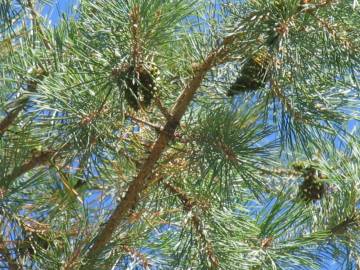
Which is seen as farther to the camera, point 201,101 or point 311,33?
point 201,101

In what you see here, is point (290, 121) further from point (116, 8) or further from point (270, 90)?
point (116, 8)

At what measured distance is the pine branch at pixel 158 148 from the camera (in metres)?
1.01

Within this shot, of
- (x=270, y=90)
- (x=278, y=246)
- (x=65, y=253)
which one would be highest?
(x=270, y=90)

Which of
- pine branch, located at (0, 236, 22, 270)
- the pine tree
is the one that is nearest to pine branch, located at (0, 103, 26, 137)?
the pine tree

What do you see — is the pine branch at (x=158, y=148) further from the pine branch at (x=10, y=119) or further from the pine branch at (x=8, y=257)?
the pine branch at (x=10, y=119)

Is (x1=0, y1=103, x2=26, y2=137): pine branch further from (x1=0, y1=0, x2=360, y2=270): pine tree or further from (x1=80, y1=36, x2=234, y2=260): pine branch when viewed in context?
(x1=80, y1=36, x2=234, y2=260): pine branch

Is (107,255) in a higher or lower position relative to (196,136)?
lower

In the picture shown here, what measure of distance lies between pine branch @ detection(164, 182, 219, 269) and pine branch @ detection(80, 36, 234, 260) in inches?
2.9

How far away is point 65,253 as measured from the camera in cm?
118

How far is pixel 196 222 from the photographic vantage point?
3.78ft

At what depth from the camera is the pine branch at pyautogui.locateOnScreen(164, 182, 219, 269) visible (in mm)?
1122

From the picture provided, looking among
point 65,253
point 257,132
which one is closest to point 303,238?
point 257,132

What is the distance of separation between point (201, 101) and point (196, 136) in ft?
0.24

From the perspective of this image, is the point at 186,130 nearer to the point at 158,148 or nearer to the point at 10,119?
the point at 158,148
